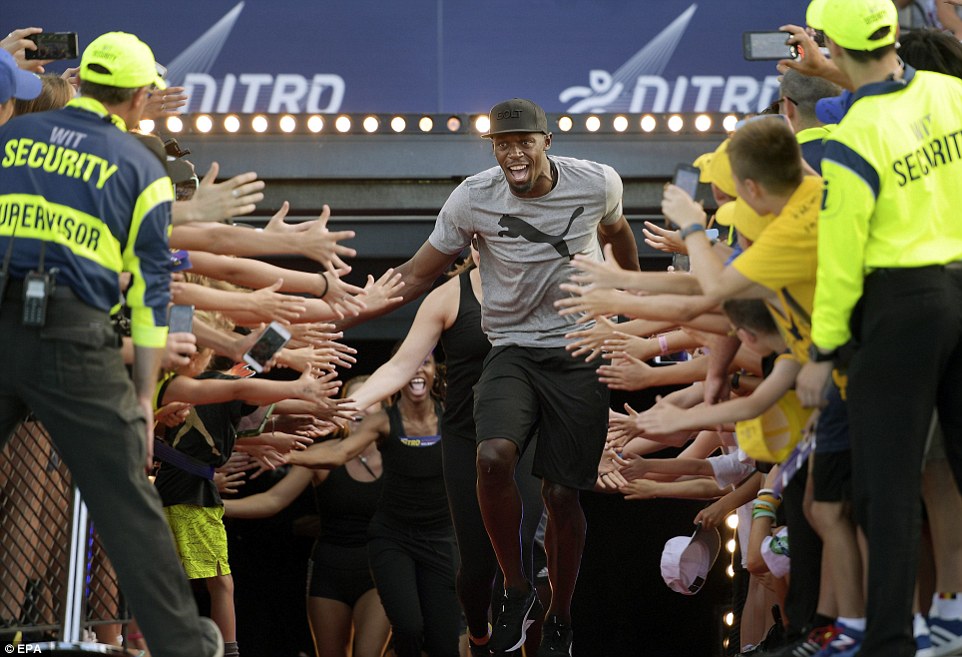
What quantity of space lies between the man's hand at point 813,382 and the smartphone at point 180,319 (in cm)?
189

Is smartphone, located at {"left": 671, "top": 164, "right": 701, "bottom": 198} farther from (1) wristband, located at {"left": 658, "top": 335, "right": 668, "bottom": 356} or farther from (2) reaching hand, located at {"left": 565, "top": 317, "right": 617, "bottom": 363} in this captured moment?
(1) wristband, located at {"left": 658, "top": 335, "right": 668, "bottom": 356}

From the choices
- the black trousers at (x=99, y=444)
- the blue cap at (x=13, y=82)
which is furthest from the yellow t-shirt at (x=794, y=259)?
the blue cap at (x=13, y=82)

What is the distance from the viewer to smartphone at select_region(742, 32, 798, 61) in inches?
191

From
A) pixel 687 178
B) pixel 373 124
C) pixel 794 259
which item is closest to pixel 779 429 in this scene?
pixel 794 259

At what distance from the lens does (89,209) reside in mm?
3791

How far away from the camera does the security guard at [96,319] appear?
3.70 m

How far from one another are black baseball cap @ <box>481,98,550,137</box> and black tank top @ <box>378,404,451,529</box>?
2.19 m

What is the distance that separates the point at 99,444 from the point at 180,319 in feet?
2.38

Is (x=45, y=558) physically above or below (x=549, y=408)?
below

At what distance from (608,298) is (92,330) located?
5.32ft

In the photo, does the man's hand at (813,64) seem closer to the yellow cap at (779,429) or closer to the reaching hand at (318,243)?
the yellow cap at (779,429)

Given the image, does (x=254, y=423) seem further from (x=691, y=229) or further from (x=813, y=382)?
(x=813, y=382)

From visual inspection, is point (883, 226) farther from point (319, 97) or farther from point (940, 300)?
point (319, 97)

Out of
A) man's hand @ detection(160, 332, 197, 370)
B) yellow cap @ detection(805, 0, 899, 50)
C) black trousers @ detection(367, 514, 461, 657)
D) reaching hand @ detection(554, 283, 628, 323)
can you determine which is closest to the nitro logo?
black trousers @ detection(367, 514, 461, 657)
